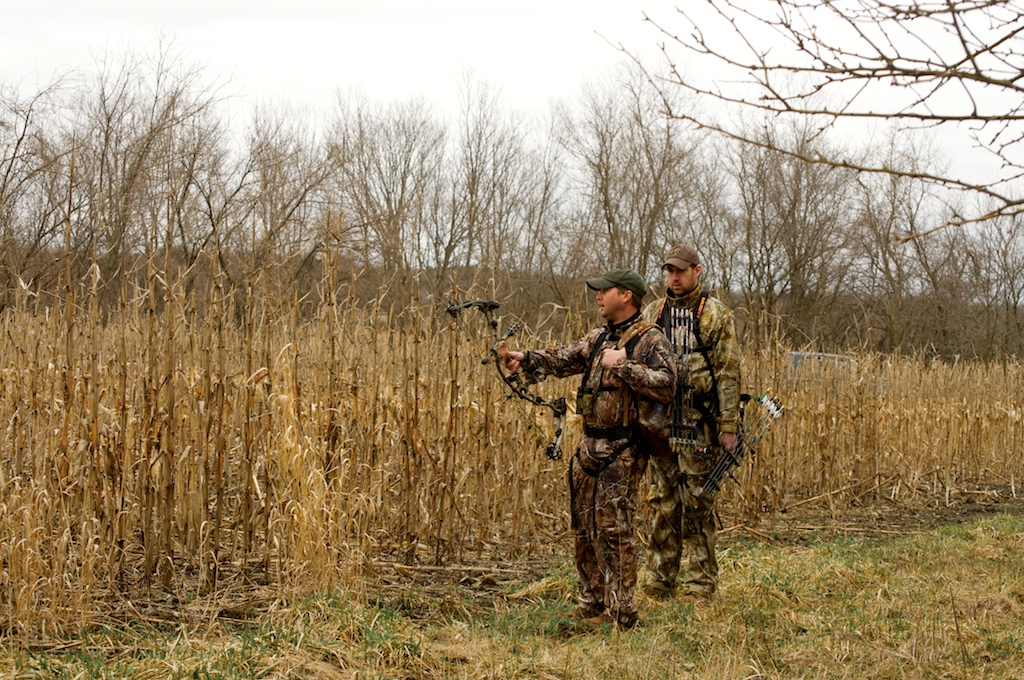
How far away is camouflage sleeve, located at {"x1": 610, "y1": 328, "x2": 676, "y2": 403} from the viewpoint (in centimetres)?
454

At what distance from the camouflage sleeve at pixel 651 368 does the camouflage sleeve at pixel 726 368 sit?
693mm

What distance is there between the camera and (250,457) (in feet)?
17.6

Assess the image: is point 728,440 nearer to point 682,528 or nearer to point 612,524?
point 682,528

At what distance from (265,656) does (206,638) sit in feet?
1.84

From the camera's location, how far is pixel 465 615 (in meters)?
4.93

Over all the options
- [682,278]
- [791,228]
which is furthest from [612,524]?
[791,228]

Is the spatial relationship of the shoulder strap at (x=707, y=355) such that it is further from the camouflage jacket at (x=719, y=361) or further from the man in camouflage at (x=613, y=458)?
the man in camouflage at (x=613, y=458)

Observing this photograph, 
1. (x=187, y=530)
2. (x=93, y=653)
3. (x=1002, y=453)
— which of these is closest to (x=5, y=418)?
(x=187, y=530)

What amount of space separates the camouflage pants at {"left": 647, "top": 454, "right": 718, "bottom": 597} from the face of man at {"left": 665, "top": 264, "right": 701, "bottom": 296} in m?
0.96

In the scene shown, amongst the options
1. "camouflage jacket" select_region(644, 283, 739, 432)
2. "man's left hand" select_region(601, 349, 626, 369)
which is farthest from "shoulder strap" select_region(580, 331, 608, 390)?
"camouflage jacket" select_region(644, 283, 739, 432)

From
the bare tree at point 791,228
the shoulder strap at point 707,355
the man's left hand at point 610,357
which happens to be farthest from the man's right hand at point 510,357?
the bare tree at point 791,228

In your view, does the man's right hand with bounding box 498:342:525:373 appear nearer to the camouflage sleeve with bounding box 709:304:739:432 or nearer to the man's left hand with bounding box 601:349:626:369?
the man's left hand with bounding box 601:349:626:369

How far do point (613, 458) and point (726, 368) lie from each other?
1060 mm

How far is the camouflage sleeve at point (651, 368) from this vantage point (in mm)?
4539
